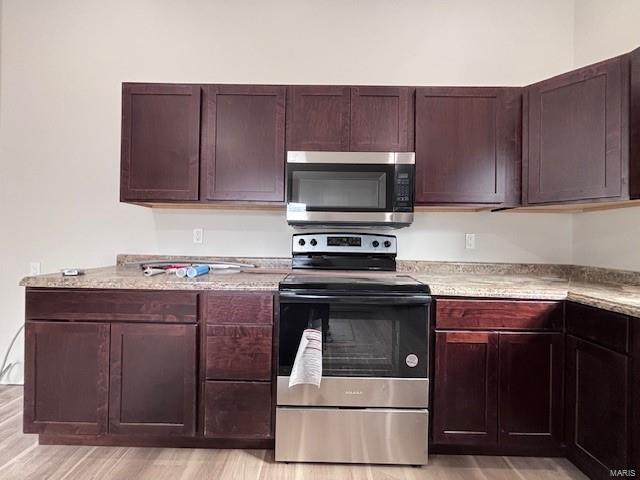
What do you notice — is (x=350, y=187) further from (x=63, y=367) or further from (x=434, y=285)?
(x=63, y=367)

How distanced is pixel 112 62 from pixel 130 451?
8.42 ft

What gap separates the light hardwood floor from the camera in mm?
1812

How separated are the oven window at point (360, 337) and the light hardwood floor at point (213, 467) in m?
0.46

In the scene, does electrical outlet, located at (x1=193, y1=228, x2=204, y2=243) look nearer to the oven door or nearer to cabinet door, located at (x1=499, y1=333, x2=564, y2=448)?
the oven door

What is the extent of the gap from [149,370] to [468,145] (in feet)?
7.19

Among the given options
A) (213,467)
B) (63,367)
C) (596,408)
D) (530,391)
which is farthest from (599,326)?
(63,367)

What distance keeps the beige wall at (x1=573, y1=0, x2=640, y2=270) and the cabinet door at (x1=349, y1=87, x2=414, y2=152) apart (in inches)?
49.8

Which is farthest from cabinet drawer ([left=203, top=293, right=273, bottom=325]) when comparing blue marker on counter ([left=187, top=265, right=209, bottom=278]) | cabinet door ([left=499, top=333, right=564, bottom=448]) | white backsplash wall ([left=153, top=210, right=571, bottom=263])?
cabinet door ([left=499, top=333, right=564, bottom=448])

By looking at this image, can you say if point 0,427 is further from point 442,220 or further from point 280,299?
point 442,220

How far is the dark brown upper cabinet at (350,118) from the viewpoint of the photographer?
7.55ft

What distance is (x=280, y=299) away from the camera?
1.93 m

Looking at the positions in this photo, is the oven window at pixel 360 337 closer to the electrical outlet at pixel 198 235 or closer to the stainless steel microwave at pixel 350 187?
the stainless steel microwave at pixel 350 187

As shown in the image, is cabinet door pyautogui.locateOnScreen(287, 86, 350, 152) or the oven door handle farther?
cabinet door pyautogui.locateOnScreen(287, 86, 350, 152)

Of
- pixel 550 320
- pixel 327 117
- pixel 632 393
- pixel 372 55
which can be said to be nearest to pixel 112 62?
pixel 327 117
